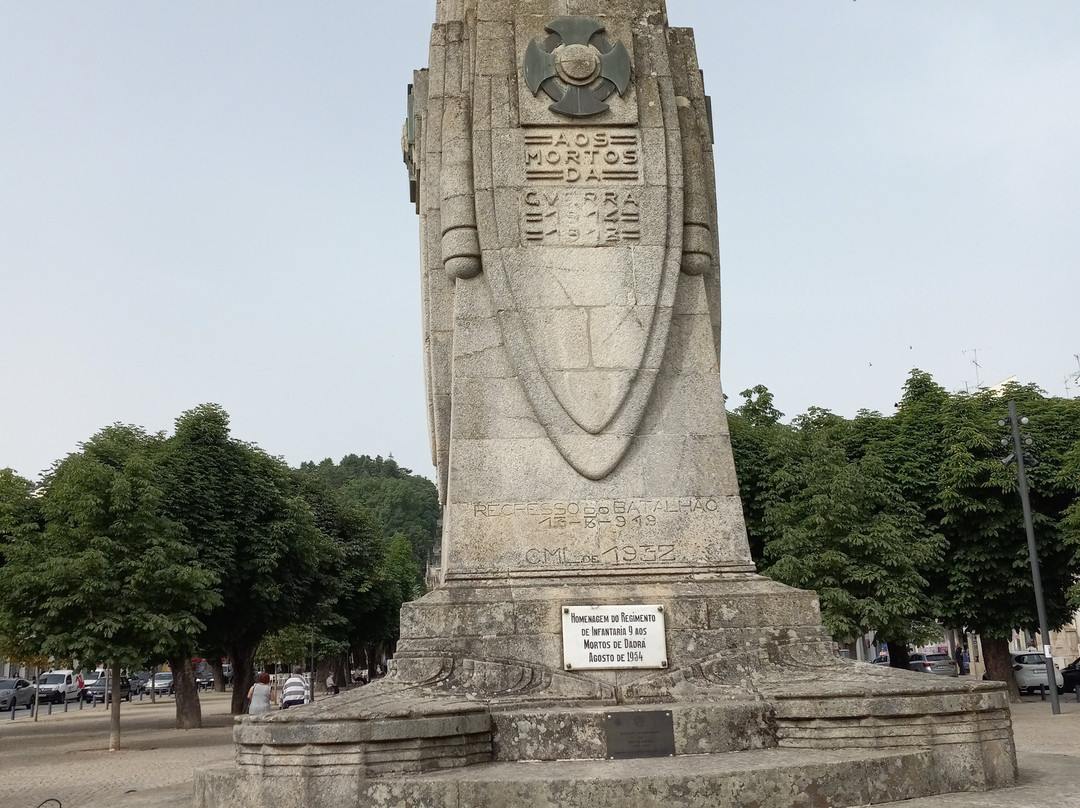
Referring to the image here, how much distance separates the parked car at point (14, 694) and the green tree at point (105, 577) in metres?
27.8

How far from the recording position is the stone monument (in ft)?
25.8

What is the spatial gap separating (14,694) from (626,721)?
A: 2012 inches

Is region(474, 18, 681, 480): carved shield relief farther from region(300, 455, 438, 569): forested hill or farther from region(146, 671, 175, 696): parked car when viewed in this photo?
region(300, 455, 438, 569): forested hill

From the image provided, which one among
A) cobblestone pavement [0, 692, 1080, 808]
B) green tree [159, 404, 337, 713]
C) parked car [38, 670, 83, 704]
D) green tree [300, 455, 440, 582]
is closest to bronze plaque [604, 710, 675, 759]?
cobblestone pavement [0, 692, 1080, 808]

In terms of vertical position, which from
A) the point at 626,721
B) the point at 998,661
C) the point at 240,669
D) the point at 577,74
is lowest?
the point at 998,661

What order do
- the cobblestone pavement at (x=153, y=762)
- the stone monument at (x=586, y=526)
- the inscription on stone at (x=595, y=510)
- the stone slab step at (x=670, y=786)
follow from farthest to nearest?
1. the inscription on stone at (x=595, y=510)
2. the cobblestone pavement at (x=153, y=762)
3. the stone monument at (x=586, y=526)
4. the stone slab step at (x=670, y=786)

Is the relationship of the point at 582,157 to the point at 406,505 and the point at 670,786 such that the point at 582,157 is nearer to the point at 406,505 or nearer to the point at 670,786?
the point at 670,786

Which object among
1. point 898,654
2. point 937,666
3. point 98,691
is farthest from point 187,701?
point 98,691

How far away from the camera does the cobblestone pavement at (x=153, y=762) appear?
26.8 feet

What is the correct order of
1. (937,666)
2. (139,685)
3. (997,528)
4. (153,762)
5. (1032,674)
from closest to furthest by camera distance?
1. (153,762)
2. (997,528)
3. (1032,674)
4. (937,666)
5. (139,685)

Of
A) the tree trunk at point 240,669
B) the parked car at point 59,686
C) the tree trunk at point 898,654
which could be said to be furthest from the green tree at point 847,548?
the parked car at point 59,686

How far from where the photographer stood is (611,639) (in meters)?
9.62

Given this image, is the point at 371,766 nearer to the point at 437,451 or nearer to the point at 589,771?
the point at 589,771

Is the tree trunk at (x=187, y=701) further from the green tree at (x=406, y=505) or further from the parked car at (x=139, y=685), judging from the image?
the green tree at (x=406, y=505)
